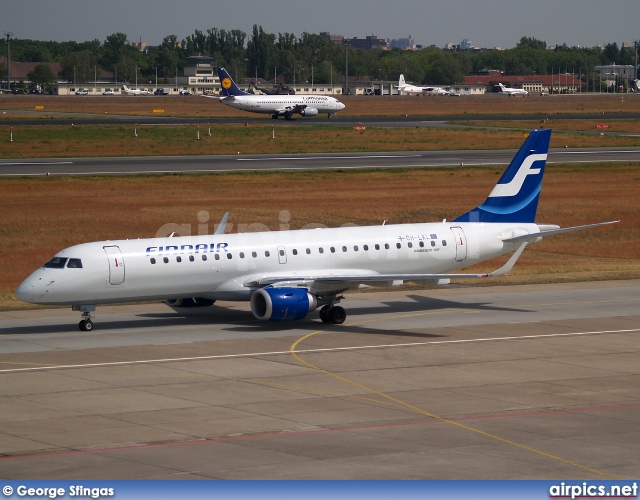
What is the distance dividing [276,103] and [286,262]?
118302 mm

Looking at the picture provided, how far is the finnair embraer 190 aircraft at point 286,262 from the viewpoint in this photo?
1571 inches

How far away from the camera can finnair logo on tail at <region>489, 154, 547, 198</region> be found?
47469 millimetres

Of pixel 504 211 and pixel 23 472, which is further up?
pixel 504 211

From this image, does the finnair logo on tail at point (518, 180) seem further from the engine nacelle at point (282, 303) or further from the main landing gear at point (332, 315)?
the engine nacelle at point (282, 303)

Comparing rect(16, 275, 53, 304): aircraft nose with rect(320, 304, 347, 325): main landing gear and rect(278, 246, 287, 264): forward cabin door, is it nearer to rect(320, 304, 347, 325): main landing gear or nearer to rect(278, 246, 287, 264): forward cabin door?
rect(278, 246, 287, 264): forward cabin door

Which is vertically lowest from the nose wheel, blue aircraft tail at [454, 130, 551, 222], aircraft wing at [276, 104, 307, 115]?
the nose wheel

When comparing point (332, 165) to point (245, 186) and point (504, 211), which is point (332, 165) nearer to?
point (245, 186)

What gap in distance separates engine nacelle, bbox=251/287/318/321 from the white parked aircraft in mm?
118718

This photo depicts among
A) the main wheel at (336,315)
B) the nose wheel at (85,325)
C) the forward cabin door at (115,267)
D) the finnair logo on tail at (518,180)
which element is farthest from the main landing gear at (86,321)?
the finnair logo on tail at (518,180)

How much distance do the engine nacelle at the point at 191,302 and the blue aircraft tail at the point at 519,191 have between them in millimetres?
11710

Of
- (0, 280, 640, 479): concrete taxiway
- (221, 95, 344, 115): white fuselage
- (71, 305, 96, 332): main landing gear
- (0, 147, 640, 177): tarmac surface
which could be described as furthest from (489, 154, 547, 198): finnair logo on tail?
(221, 95, 344, 115): white fuselage

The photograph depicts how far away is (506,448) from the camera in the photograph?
25.3 m

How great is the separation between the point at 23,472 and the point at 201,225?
146 feet

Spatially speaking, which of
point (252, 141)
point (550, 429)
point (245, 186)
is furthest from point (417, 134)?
point (550, 429)
